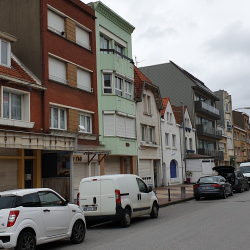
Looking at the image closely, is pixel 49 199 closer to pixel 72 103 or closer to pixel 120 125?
pixel 72 103

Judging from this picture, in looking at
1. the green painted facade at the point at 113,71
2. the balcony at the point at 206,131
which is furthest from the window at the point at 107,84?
the balcony at the point at 206,131

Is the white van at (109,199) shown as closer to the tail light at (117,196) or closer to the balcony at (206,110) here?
the tail light at (117,196)

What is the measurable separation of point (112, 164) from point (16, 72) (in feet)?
35.6

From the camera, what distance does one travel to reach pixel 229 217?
13.1m

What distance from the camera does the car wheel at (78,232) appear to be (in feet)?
31.3

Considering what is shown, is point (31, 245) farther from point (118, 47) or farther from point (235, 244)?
point (118, 47)

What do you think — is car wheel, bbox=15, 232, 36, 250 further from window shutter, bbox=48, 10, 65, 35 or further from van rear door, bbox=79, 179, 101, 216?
window shutter, bbox=48, 10, 65, 35

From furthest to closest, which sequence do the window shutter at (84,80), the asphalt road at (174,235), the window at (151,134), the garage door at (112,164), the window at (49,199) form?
1. the window at (151,134)
2. the garage door at (112,164)
3. the window shutter at (84,80)
4. the window at (49,199)
5. the asphalt road at (174,235)

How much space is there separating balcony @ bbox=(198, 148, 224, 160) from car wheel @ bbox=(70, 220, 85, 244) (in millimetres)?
36922

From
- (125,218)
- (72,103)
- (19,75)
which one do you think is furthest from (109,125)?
(125,218)

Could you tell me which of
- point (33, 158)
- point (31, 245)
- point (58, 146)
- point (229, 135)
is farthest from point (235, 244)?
point (229, 135)

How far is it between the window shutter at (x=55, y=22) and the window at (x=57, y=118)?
15.3ft

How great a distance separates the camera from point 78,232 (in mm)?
9734

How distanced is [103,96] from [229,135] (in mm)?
40291
